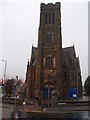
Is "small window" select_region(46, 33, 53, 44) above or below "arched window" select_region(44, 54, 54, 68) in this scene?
above

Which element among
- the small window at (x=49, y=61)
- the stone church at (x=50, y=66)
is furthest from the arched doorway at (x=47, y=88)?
the small window at (x=49, y=61)

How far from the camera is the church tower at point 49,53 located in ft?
182

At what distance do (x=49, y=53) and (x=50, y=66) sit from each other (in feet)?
10.6

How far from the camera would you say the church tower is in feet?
182

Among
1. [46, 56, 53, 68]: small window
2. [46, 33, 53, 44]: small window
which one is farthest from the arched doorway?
[46, 33, 53, 44]: small window

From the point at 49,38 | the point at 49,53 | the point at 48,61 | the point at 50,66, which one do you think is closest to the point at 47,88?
the point at 50,66

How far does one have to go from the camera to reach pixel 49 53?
5744cm

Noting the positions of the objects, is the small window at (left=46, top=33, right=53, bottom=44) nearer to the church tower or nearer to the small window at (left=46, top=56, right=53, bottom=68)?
the church tower

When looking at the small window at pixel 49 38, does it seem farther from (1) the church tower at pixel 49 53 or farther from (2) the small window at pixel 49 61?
(2) the small window at pixel 49 61

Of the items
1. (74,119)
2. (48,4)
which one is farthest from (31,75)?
(74,119)

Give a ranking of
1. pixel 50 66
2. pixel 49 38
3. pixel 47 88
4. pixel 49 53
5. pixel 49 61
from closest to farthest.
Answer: pixel 47 88 → pixel 50 66 → pixel 49 61 → pixel 49 53 → pixel 49 38

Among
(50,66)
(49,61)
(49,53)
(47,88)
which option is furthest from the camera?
(49,53)

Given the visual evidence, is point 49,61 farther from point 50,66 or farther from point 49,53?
point 49,53

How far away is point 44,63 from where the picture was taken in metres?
57.2
